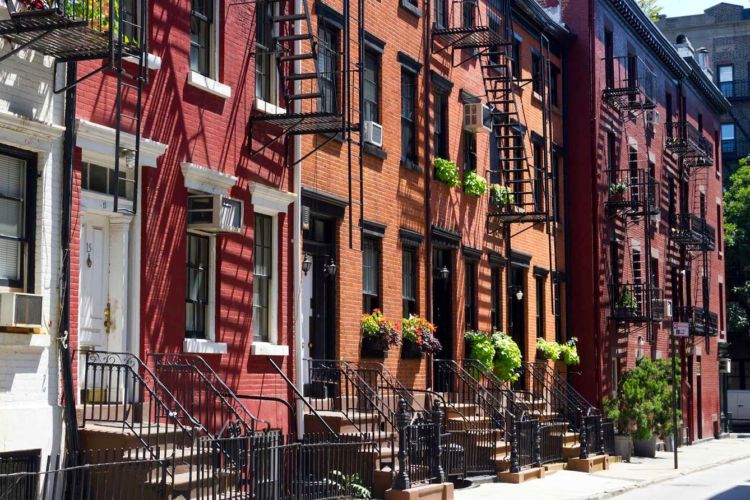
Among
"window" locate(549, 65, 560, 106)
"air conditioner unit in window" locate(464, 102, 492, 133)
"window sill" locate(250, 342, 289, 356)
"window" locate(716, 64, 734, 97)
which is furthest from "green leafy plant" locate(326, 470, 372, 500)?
"window" locate(716, 64, 734, 97)

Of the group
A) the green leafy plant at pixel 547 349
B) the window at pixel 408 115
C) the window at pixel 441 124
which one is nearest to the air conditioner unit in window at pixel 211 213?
the window at pixel 408 115

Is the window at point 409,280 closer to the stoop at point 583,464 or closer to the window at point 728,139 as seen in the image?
the stoop at point 583,464

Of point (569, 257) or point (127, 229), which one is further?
point (569, 257)

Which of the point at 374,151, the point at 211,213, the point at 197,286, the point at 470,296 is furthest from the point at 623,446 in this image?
the point at 211,213

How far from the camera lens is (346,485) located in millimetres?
15734

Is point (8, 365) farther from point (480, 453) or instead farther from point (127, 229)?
point (480, 453)

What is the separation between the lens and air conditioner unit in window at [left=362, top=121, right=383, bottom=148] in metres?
19.7

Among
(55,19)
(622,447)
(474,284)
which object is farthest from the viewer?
(622,447)

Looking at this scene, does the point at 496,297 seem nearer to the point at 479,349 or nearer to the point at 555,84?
the point at 479,349

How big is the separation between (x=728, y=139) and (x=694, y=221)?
2462 cm

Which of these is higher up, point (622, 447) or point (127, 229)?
point (127, 229)

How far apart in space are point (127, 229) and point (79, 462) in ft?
9.85

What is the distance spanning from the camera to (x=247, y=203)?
54.9 ft

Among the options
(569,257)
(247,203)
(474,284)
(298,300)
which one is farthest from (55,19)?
(569,257)
